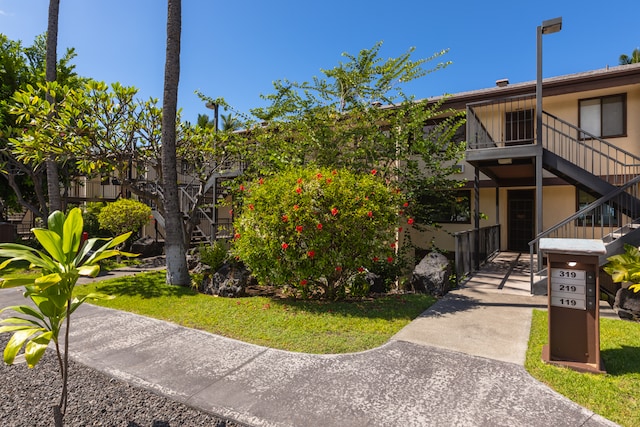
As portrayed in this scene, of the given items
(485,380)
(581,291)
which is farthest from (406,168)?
(485,380)

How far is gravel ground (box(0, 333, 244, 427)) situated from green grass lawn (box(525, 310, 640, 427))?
3.52 metres

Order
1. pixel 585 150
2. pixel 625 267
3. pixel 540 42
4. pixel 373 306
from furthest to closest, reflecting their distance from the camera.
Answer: pixel 585 150 → pixel 540 42 → pixel 373 306 → pixel 625 267

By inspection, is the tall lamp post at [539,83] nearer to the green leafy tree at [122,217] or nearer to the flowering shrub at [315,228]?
the flowering shrub at [315,228]

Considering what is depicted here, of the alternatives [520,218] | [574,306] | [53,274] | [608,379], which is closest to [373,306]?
[574,306]

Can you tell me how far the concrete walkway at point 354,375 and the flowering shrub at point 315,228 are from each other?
201cm

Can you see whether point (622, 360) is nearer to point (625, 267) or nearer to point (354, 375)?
point (625, 267)

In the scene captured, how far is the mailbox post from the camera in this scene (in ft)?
13.4

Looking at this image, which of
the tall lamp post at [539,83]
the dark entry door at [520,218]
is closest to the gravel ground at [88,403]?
the tall lamp post at [539,83]

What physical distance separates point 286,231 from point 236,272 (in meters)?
2.38

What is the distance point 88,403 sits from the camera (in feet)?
11.1

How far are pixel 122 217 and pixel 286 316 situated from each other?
11.5 meters

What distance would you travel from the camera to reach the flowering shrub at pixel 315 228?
684cm

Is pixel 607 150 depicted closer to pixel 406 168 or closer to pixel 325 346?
pixel 406 168

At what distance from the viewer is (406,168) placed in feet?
34.3
